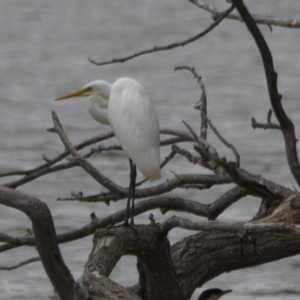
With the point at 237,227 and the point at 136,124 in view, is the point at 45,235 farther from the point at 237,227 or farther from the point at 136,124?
the point at 136,124

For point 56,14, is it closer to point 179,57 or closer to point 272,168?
point 179,57

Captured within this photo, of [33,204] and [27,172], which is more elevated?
[27,172]

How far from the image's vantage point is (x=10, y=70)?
1456cm

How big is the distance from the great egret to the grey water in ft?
8.27

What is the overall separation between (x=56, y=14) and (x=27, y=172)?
1425 cm

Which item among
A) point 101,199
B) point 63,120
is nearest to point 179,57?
point 63,120

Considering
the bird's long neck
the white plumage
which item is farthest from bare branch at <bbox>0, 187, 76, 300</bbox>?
the bird's long neck

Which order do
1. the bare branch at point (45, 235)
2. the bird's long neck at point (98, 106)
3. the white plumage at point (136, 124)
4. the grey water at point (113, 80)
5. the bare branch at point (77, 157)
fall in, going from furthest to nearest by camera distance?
the grey water at point (113, 80)
the bird's long neck at point (98, 106)
the white plumage at point (136, 124)
the bare branch at point (77, 157)
the bare branch at point (45, 235)

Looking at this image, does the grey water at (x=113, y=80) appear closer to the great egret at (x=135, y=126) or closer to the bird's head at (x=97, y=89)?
the bird's head at (x=97, y=89)

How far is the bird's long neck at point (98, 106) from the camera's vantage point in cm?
447

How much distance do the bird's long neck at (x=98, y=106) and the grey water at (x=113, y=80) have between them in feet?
7.49

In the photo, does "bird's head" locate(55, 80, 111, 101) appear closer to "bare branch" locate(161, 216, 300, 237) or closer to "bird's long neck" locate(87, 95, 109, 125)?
"bird's long neck" locate(87, 95, 109, 125)

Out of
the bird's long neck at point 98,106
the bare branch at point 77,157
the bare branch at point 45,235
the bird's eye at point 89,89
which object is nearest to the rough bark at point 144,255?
the bare branch at point 45,235

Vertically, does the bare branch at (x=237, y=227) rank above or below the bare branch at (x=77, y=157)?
below
